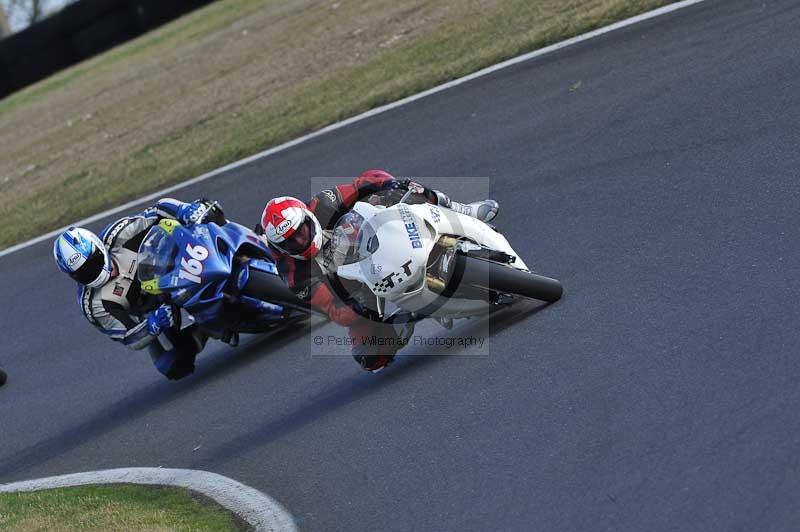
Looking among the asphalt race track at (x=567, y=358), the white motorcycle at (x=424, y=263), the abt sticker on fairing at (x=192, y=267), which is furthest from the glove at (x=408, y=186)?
the abt sticker on fairing at (x=192, y=267)

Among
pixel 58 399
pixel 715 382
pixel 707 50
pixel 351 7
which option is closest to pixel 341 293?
pixel 715 382

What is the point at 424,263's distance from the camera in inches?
268

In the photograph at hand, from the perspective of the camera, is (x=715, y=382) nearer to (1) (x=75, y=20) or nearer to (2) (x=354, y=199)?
(2) (x=354, y=199)

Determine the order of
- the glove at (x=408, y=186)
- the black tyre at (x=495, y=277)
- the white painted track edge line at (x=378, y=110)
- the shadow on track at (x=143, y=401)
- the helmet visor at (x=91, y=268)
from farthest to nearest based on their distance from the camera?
the white painted track edge line at (x=378, y=110) → the shadow on track at (x=143, y=401) → the helmet visor at (x=91, y=268) → the glove at (x=408, y=186) → the black tyre at (x=495, y=277)

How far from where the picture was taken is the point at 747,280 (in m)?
6.61

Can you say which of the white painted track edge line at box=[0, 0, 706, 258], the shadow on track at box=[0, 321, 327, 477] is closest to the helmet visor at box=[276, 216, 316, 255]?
the shadow on track at box=[0, 321, 327, 477]

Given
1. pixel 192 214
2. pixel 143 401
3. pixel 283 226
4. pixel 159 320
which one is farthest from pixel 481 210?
pixel 143 401

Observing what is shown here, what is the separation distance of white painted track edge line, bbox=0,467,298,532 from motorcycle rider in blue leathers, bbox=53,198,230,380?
1204mm

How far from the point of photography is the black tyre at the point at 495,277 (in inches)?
276

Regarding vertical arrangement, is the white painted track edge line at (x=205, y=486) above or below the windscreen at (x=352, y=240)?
below

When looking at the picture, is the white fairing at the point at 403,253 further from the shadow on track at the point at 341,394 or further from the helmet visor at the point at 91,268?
the helmet visor at the point at 91,268

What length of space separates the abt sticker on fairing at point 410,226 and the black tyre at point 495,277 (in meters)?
0.34

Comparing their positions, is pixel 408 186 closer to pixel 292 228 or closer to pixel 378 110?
pixel 292 228

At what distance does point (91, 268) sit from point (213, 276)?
0.91 meters
